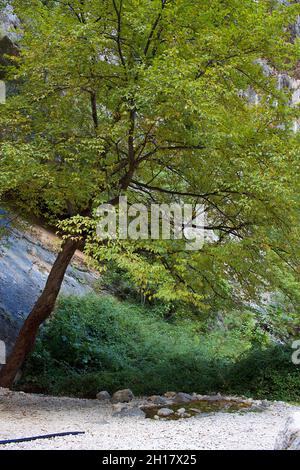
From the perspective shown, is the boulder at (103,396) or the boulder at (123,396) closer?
the boulder at (123,396)

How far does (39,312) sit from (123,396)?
200 cm

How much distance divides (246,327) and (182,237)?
26.6 feet

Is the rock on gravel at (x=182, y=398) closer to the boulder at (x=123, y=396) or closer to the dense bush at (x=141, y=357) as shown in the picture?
the boulder at (x=123, y=396)

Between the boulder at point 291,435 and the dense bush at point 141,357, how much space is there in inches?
252

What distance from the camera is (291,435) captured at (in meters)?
3.27

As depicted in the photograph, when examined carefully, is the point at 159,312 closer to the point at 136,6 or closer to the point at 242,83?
the point at 242,83

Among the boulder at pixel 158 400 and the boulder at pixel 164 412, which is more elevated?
the boulder at pixel 164 412

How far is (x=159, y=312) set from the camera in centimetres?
1620

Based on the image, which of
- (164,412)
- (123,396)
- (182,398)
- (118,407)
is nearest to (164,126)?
(164,412)

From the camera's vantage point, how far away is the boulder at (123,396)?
9114 millimetres

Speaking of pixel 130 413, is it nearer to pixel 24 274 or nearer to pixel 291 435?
pixel 291 435

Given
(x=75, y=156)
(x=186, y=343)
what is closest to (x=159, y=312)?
(x=186, y=343)

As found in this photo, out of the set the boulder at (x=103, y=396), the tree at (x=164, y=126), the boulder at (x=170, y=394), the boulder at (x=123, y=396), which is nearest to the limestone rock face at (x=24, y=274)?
the tree at (x=164, y=126)

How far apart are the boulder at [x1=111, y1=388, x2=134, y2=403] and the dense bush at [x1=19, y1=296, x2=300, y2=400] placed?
0.70 meters
